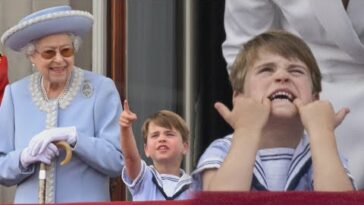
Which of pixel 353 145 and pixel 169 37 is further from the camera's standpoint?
pixel 169 37

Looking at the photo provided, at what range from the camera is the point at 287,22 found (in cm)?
341

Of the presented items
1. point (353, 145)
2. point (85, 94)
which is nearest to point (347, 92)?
point (353, 145)

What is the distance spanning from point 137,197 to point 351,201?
1710 millimetres

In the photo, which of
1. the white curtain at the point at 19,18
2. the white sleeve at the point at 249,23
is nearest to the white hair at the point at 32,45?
the white sleeve at the point at 249,23

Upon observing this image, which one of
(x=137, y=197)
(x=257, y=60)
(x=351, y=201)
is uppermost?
(x=257, y=60)

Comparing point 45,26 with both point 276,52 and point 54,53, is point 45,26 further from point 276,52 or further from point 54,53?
point 276,52

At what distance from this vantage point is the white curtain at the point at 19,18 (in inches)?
202

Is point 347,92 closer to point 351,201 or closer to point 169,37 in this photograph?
point 351,201

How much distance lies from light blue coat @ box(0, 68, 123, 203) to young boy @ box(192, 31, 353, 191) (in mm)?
1118

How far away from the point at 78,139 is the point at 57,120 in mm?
221

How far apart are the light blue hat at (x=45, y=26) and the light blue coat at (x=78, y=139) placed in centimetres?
16

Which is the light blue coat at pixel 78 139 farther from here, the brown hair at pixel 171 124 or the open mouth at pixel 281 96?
the open mouth at pixel 281 96

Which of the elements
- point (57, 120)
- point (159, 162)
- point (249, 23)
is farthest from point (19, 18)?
point (249, 23)

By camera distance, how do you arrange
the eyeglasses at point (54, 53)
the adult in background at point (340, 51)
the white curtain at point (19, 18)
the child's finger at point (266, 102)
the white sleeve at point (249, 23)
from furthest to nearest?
the white curtain at point (19, 18) < the eyeglasses at point (54, 53) < the white sleeve at point (249, 23) < the adult in background at point (340, 51) < the child's finger at point (266, 102)
